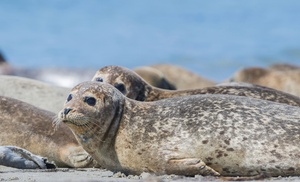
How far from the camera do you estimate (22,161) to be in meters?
7.22

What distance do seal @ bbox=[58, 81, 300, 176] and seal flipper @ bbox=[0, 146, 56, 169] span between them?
728 millimetres

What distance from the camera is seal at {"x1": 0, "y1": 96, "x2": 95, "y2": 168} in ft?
25.9

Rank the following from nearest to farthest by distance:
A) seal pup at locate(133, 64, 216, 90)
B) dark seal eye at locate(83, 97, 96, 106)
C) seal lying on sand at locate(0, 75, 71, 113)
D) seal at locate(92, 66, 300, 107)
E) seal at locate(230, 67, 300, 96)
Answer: dark seal eye at locate(83, 97, 96, 106), seal at locate(92, 66, 300, 107), seal lying on sand at locate(0, 75, 71, 113), seal at locate(230, 67, 300, 96), seal pup at locate(133, 64, 216, 90)

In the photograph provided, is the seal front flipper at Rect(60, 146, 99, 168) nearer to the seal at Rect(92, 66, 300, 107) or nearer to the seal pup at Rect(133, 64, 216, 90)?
the seal at Rect(92, 66, 300, 107)

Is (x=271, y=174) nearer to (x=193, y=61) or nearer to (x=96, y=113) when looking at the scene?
(x=96, y=113)

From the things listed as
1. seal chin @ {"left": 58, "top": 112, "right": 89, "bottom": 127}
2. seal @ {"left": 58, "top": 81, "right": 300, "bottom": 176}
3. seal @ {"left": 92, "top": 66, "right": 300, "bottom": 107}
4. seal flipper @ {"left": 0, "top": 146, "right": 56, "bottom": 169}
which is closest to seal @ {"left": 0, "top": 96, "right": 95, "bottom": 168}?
seal flipper @ {"left": 0, "top": 146, "right": 56, "bottom": 169}

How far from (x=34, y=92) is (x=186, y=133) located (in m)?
4.36

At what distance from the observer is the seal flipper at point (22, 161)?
7.21m

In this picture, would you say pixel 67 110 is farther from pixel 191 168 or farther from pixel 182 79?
pixel 182 79

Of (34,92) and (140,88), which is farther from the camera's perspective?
(34,92)

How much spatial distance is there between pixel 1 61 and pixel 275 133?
591 inches

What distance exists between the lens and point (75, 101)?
6520 millimetres

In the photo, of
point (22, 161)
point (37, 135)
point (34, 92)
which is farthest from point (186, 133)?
point (34, 92)

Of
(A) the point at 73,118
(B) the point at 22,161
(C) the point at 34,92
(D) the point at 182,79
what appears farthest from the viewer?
(D) the point at 182,79
